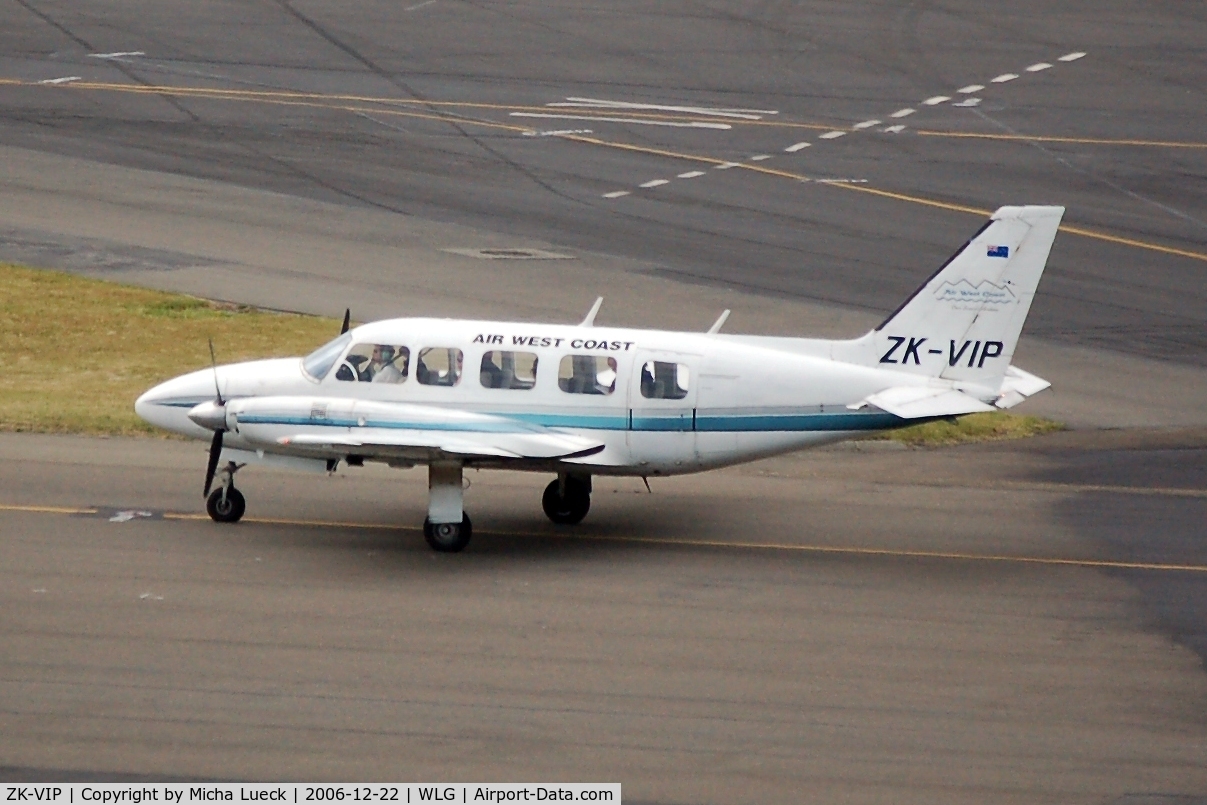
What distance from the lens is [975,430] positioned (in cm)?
2717

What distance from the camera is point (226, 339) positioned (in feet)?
100.0

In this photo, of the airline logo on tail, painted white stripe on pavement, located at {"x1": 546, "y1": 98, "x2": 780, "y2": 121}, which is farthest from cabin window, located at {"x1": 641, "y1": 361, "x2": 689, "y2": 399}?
painted white stripe on pavement, located at {"x1": 546, "y1": 98, "x2": 780, "y2": 121}

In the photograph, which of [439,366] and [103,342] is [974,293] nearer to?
[439,366]

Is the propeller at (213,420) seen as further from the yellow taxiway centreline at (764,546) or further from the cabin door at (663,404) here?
the cabin door at (663,404)

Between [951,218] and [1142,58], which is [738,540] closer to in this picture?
[951,218]

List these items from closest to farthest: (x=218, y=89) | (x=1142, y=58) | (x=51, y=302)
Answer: (x=51, y=302) < (x=218, y=89) < (x=1142, y=58)

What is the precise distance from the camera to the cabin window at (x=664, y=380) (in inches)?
790

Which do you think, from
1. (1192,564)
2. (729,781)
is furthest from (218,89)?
(729,781)

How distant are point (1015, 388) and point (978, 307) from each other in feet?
3.44

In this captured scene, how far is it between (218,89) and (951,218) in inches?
794

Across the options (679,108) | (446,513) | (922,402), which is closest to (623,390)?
(446,513)

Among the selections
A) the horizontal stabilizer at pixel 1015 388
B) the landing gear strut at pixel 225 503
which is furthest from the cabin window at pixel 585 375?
the horizontal stabilizer at pixel 1015 388

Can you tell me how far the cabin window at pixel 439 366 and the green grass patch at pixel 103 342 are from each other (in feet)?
22.7

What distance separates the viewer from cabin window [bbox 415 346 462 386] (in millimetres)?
20328
